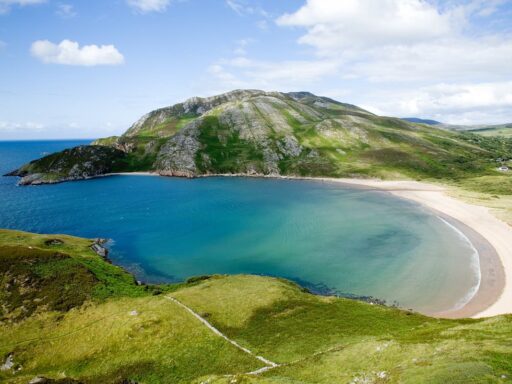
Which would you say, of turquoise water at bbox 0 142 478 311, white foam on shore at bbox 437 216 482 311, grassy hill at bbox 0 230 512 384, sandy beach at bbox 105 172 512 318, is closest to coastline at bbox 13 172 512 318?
sandy beach at bbox 105 172 512 318

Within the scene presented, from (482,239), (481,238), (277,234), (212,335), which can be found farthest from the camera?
(277,234)

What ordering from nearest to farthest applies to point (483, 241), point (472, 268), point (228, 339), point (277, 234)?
point (228, 339) < point (472, 268) < point (483, 241) < point (277, 234)

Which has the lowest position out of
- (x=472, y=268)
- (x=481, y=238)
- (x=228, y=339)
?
(x=472, y=268)

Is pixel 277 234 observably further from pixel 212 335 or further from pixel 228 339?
pixel 228 339

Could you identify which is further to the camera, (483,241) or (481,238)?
(481,238)

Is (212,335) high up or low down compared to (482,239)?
down

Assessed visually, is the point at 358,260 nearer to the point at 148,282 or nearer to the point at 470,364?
the point at 148,282

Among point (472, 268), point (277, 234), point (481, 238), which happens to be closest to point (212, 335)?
point (277, 234)

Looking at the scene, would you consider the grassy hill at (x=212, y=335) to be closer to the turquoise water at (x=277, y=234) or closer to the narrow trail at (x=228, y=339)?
the narrow trail at (x=228, y=339)
